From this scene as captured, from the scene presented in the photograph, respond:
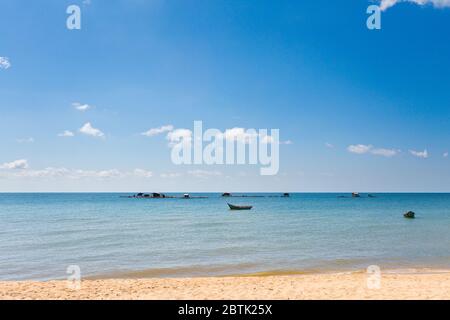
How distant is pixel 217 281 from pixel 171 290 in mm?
2894

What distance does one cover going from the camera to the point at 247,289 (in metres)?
13.9

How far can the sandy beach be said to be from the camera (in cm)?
1274

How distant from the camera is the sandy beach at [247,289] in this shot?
1274cm

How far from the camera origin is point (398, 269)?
2006 centimetres
